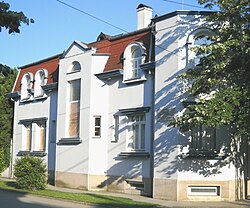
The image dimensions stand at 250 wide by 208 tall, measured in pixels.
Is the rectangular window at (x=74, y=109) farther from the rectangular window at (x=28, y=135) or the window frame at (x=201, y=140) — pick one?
the window frame at (x=201, y=140)

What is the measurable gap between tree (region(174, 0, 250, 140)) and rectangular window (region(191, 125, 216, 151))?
2.34 metres

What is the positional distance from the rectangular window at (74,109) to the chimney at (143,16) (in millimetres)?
4724

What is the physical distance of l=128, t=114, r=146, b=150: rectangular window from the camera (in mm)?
20719

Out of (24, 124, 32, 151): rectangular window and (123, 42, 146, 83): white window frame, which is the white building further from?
(24, 124, 32, 151): rectangular window

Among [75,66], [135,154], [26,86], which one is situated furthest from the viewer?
[26,86]

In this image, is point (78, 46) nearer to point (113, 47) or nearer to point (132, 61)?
point (113, 47)

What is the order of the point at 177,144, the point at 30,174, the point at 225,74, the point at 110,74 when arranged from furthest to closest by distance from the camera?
the point at 110,74
the point at 30,174
the point at 177,144
the point at 225,74

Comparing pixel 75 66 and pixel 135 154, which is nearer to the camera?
pixel 135 154

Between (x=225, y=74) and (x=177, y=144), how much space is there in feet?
12.3

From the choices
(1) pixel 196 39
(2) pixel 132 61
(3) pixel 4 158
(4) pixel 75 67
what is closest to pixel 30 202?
(2) pixel 132 61

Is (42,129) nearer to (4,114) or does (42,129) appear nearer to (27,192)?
(4,114)

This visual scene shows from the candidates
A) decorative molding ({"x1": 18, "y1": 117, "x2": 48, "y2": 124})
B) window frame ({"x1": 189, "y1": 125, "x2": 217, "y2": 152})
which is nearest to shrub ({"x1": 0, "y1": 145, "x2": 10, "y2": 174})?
decorative molding ({"x1": 18, "y1": 117, "x2": 48, "y2": 124})

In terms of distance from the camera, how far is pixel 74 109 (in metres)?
23.7

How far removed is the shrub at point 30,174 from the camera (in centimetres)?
2109
